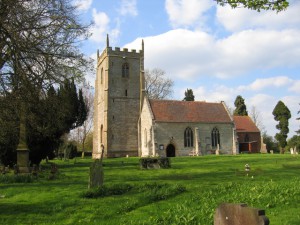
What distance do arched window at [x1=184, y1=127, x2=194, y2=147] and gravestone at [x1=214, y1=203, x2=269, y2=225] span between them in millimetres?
38470

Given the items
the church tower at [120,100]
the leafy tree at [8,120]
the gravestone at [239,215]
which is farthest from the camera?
the church tower at [120,100]

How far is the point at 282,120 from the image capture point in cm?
5466

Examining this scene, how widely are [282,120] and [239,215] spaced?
5489cm

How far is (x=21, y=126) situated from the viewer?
637 inches

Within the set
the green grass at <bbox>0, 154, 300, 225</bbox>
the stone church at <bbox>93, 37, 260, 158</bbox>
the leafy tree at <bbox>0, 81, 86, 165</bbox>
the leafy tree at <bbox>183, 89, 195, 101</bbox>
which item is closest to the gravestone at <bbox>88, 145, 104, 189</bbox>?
the green grass at <bbox>0, 154, 300, 225</bbox>

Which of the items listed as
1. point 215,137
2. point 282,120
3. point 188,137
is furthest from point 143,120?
point 282,120

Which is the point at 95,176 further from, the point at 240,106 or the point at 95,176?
the point at 240,106

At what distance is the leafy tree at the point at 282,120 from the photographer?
53312mm

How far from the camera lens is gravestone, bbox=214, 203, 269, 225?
11.1ft

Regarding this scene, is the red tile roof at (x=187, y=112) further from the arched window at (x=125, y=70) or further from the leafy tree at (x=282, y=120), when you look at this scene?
the leafy tree at (x=282, y=120)

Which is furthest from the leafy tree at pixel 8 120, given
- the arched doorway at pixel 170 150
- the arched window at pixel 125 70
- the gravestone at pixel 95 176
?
the arched window at pixel 125 70

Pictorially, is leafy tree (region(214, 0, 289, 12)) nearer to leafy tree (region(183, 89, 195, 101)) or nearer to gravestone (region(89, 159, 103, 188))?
gravestone (region(89, 159, 103, 188))

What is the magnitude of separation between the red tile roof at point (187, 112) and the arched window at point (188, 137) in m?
1.27

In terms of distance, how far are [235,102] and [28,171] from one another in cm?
5297
